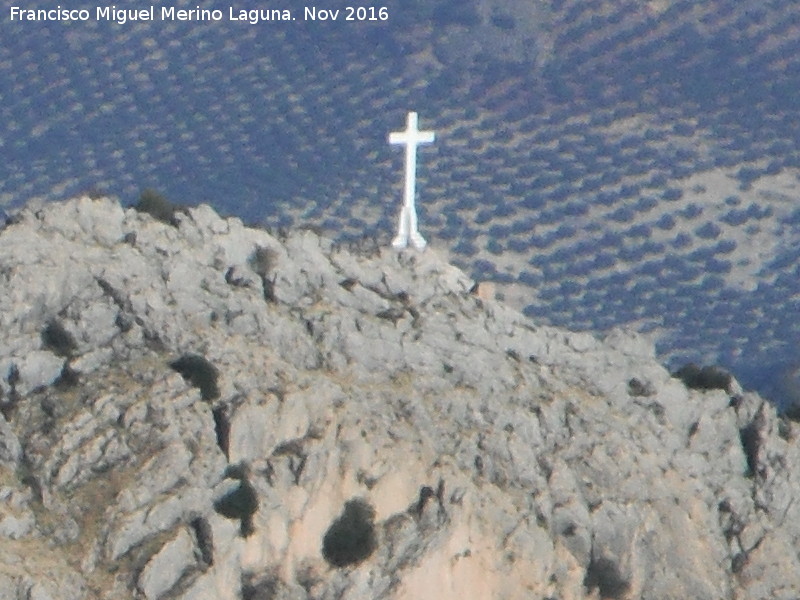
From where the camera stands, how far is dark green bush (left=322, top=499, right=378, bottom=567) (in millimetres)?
70750

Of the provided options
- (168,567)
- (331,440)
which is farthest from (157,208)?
(168,567)

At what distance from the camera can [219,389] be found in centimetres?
7156

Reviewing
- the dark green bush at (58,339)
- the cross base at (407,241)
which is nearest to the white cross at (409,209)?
the cross base at (407,241)

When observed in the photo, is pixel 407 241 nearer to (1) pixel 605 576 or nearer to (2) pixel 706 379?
(2) pixel 706 379

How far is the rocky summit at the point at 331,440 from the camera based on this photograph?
227 ft

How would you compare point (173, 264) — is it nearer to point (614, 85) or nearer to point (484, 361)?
point (484, 361)

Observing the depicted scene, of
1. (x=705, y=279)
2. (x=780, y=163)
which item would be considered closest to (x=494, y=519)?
(x=705, y=279)

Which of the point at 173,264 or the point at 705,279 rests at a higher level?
the point at 173,264

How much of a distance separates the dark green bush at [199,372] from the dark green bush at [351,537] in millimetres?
4202

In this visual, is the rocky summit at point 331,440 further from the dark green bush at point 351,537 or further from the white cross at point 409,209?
the white cross at point 409,209

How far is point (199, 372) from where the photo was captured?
71.9m

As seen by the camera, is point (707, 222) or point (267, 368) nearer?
point (267, 368)

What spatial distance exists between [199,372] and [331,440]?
354 centimetres

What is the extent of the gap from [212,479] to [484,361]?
A: 10.5 metres
